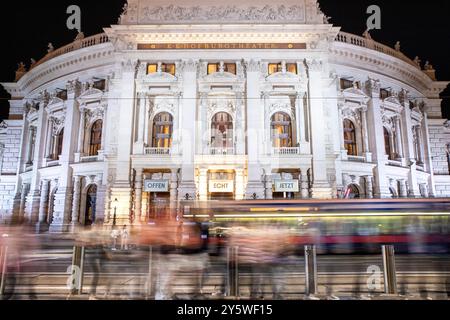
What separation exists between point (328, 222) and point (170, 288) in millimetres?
8637

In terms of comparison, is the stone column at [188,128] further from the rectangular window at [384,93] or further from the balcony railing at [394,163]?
Result: the balcony railing at [394,163]

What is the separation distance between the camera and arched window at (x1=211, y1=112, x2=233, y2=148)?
96.6ft

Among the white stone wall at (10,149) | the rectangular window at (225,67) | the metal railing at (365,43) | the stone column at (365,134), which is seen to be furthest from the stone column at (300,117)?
the white stone wall at (10,149)

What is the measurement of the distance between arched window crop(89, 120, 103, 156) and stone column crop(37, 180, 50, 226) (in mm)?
5517

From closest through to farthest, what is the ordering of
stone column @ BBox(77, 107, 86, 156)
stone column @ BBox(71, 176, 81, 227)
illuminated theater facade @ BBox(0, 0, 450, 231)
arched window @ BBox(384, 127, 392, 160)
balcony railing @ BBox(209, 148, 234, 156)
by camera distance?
illuminated theater facade @ BBox(0, 0, 450, 231), balcony railing @ BBox(209, 148, 234, 156), stone column @ BBox(71, 176, 81, 227), stone column @ BBox(77, 107, 86, 156), arched window @ BBox(384, 127, 392, 160)

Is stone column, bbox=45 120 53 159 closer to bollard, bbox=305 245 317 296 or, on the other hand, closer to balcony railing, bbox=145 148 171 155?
balcony railing, bbox=145 148 171 155

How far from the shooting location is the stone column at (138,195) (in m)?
28.1

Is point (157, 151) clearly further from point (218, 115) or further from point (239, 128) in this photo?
point (239, 128)

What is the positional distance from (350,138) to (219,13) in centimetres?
1591

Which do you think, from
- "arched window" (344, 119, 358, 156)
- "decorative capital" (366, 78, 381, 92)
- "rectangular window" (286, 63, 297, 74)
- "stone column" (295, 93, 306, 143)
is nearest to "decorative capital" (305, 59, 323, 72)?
"rectangular window" (286, 63, 297, 74)

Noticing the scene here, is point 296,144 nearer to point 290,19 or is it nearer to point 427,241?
point 290,19

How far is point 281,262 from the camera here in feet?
46.7

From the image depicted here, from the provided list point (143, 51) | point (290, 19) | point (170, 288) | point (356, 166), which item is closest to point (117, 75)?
point (143, 51)

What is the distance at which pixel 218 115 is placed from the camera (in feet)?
99.2
